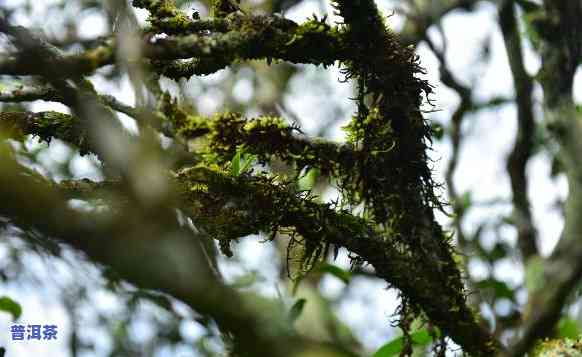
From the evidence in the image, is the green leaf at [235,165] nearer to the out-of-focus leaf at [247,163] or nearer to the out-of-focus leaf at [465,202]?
the out-of-focus leaf at [247,163]

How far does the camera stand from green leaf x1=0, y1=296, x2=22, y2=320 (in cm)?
175

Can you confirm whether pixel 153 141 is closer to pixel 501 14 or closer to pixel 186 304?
pixel 186 304

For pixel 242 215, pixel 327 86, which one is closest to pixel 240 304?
pixel 242 215

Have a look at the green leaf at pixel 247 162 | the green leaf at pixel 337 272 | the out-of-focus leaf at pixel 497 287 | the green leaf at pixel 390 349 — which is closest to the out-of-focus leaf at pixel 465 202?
the out-of-focus leaf at pixel 497 287

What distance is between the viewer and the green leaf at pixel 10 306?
1746 millimetres

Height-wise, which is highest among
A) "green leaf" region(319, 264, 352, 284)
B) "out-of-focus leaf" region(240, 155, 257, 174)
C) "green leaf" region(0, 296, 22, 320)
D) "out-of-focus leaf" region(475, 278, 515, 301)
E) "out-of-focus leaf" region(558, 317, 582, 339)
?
"out-of-focus leaf" region(475, 278, 515, 301)

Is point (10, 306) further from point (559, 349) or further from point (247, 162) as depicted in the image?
point (559, 349)

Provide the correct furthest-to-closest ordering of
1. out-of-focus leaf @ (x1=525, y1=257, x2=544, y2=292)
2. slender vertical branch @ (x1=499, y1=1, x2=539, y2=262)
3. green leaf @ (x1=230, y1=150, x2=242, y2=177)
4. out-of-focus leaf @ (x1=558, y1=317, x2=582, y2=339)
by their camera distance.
Result: slender vertical branch @ (x1=499, y1=1, x2=539, y2=262) < out-of-focus leaf @ (x1=525, y1=257, x2=544, y2=292) < out-of-focus leaf @ (x1=558, y1=317, x2=582, y2=339) < green leaf @ (x1=230, y1=150, x2=242, y2=177)

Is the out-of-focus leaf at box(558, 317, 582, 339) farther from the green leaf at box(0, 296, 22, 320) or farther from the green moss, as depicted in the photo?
the green leaf at box(0, 296, 22, 320)

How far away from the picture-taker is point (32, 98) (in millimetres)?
1327

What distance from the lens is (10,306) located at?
1746mm

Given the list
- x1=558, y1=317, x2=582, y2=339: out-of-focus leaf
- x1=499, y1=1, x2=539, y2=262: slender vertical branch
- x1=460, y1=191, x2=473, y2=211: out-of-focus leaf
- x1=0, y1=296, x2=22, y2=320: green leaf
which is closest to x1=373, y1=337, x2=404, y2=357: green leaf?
x1=558, y1=317, x2=582, y2=339: out-of-focus leaf

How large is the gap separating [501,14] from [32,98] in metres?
2.26

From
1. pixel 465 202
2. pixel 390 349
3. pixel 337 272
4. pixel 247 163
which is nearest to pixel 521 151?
pixel 465 202
